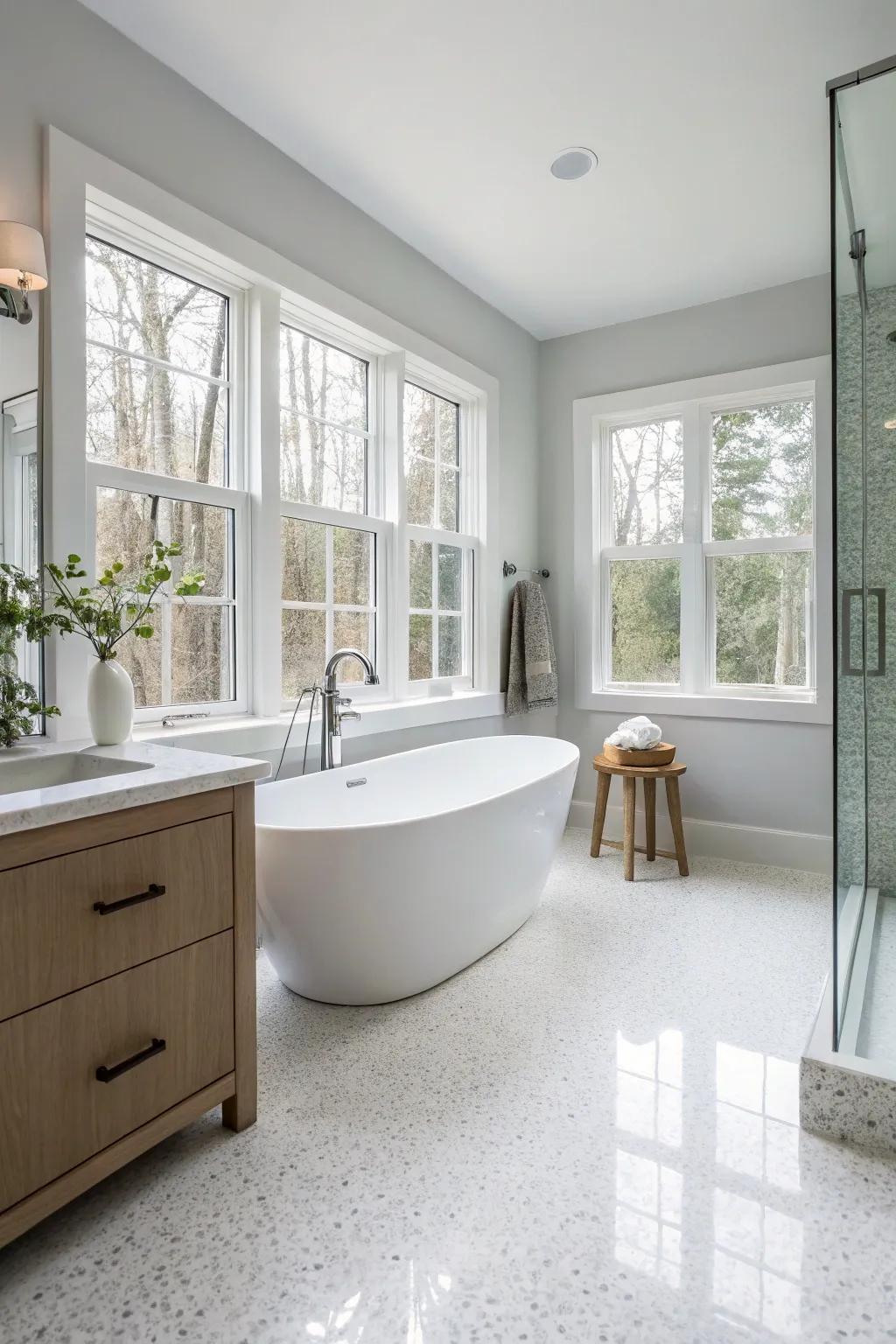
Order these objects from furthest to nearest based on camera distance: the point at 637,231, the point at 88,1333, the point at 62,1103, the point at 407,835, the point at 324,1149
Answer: the point at 637,231 < the point at 407,835 < the point at 324,1149 < the point at 62,1103 < the point at 88,1333

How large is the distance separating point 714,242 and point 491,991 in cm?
300

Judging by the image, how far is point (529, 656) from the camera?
3818 mm

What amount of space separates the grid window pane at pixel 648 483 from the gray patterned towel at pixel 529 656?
0.60m

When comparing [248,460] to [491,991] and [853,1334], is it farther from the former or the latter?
[853,1334]

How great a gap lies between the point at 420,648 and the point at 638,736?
105cm

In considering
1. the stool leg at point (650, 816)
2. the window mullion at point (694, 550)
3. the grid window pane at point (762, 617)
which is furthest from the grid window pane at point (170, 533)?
the grid window pane at point (762, 617)

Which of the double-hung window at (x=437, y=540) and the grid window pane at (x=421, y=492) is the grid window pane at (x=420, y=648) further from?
the grid window pane at (x=421, y=492)

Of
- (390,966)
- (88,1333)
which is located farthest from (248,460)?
(88,1333)

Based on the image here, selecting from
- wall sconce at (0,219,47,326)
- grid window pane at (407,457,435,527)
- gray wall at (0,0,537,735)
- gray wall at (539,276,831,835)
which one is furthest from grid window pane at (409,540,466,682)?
wall sconce at (0,219,47,326)

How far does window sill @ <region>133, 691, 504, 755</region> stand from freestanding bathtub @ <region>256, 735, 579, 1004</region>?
172 millimetres

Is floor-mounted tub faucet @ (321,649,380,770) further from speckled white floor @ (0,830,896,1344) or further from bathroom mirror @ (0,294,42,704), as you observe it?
bathroom mirror @ (0,294,42,704)

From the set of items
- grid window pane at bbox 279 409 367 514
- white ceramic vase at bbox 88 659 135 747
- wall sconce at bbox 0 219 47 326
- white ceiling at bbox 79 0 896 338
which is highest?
white ceiling at bbox 79 0 896 338

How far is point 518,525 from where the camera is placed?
3.99m

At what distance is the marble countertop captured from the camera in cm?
123
